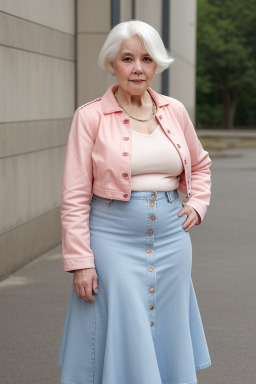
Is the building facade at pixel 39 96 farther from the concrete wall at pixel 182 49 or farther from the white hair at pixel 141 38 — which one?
the concrete wall at pixel 182 49

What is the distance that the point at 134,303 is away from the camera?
3516mm

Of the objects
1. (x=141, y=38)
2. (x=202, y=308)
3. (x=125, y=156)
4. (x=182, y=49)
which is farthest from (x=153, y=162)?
(x=182, y=49)

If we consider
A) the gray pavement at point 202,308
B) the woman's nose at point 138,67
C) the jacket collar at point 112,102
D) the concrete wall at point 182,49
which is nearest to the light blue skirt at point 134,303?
the jacket collar at point 112,102

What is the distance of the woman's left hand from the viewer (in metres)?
3.70

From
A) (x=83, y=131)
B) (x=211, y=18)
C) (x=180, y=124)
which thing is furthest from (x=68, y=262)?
(x=211, y=18)

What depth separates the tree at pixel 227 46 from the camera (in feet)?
169

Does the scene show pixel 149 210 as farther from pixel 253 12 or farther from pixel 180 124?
pixel 253 12

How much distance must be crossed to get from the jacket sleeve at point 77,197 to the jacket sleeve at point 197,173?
1.69ft

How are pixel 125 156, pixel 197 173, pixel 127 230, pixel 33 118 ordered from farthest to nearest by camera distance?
pixel 33 118, pixel 197 173, pixel 127 230, pixel 125 156

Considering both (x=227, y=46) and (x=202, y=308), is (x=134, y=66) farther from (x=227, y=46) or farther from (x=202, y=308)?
(x=227, y=46)

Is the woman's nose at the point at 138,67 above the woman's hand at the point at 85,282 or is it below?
above

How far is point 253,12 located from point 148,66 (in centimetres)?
5032

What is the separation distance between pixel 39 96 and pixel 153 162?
17.6ft

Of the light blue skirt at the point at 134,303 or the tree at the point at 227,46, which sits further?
the tree at the point at 227,46
